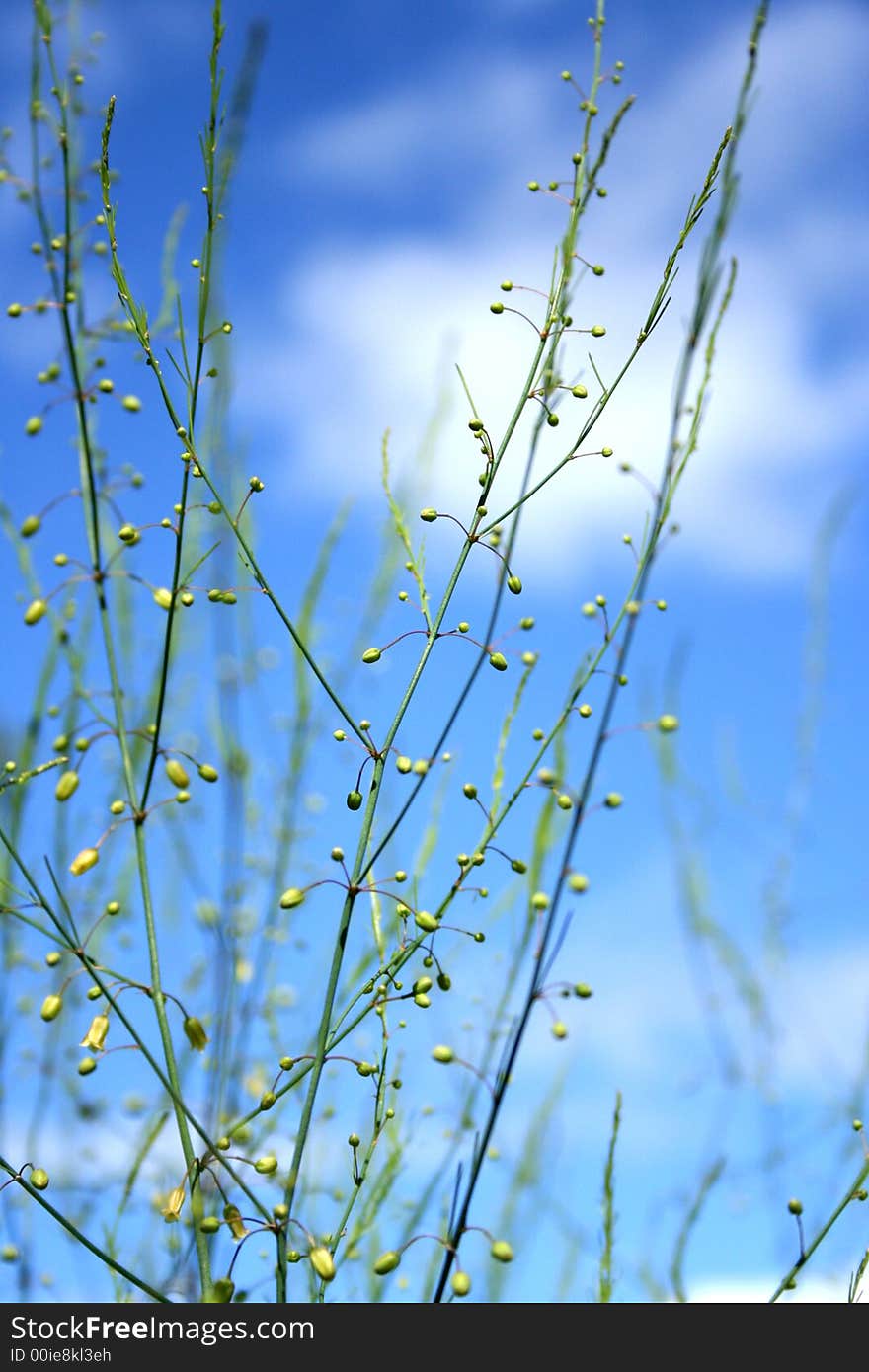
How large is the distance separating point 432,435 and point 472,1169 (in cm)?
217

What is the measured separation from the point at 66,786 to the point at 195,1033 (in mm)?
339

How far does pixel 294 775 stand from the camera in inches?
99.5

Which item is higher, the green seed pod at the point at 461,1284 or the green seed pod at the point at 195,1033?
the green seed pod at the point at 195,1033

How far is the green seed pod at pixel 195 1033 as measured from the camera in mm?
1457

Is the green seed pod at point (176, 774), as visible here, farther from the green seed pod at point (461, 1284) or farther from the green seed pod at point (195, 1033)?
the green seed pod at point (461, 1284)

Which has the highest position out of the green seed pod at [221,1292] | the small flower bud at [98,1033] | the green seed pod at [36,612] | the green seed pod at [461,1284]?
the green seed pod at [36,612]

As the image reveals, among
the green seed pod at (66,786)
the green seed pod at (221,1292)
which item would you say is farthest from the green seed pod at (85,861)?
the green seed pod at (221,1292)

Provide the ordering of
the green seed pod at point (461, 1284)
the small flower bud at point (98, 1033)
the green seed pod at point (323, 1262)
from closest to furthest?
the green seed pod at point (461, 1284)
the green seed pod at point (323, 1262)
the small flower bud at point (98, 1033)

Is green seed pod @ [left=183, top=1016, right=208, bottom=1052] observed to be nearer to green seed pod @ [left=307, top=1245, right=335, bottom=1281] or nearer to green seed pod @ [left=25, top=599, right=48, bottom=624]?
green seed pod @ [left=307, top=1245, right=335, bottom=1281]

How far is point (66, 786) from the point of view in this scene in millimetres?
1440

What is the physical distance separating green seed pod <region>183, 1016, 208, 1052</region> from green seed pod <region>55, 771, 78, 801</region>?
0.30 metres

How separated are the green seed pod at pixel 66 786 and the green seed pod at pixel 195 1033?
0.30 meters

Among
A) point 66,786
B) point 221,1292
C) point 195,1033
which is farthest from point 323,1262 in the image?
point 66,786
